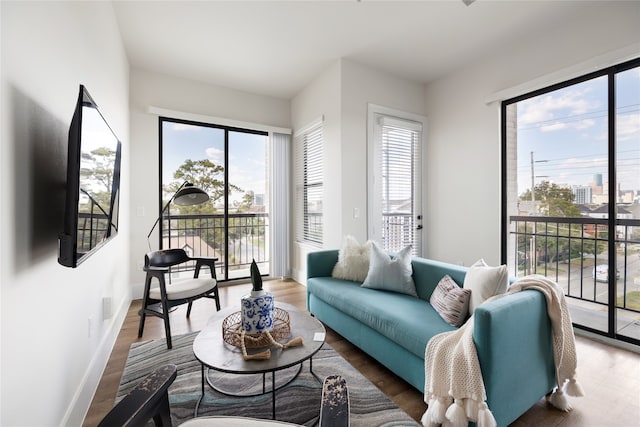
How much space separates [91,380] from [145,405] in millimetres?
1233

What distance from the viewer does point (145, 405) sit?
87 centimetres

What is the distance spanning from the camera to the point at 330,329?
2598mm

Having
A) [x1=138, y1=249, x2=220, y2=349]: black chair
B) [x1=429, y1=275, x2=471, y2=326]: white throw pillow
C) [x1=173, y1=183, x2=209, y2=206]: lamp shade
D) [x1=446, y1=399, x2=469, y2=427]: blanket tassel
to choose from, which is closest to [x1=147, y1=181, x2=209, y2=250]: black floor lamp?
[x1=173, y1=183, x2=209, y2=206]: lamp shade

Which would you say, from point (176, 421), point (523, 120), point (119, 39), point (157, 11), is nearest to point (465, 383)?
point (176, 421)

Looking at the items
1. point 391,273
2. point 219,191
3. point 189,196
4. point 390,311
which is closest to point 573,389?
point 390,311

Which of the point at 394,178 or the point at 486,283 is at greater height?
the point at 394,178

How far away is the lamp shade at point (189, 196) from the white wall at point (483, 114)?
110 inches

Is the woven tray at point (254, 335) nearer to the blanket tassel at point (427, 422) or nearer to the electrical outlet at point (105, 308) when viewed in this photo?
the blanket tassel at point (427, 422)

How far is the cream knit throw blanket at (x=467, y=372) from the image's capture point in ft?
4.12

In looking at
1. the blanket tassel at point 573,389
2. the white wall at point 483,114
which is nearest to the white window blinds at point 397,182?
the white wall at point 483,114

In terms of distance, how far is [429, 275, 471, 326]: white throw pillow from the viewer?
1.69 m

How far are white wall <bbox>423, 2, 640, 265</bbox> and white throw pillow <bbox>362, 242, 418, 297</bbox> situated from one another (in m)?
1.38

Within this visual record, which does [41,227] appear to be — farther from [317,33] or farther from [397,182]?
[397,182]

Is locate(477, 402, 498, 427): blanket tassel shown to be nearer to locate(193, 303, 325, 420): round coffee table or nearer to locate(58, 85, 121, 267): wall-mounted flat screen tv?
locate(193, 303, 325, 420): round coffee table
